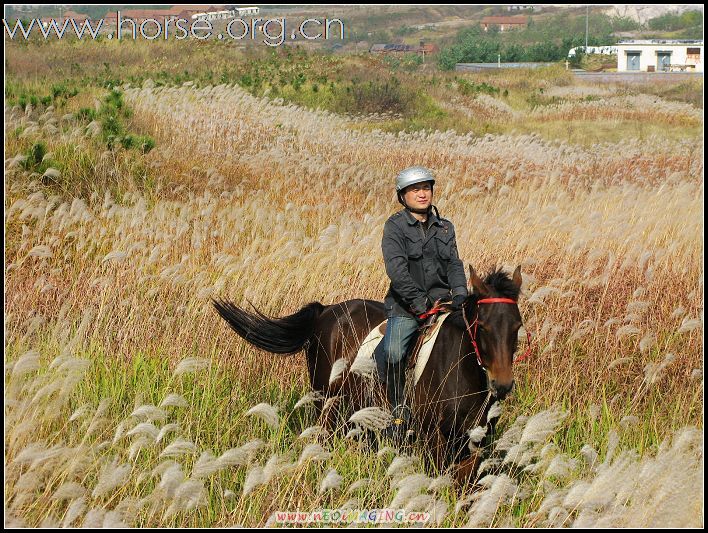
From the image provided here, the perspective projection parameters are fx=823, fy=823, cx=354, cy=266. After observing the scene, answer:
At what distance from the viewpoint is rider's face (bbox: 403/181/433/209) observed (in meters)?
5.32

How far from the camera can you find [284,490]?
174 inches

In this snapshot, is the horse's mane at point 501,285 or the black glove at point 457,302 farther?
the black glove at point 457,302

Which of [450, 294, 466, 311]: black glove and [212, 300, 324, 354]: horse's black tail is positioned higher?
[450, 294, 466, 311]: black glove

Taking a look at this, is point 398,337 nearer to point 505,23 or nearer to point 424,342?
point 424,342

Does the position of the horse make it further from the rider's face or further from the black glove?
the rider's face

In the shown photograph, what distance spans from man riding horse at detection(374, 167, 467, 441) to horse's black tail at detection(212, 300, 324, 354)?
991 millimetres

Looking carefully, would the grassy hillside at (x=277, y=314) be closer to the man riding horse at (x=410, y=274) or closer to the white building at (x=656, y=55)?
the man riding horse at (x=410, y=274)

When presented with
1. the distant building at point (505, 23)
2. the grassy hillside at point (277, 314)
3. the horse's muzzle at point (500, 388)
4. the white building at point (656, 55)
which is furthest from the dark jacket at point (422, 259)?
the distant building at point (505, 23)

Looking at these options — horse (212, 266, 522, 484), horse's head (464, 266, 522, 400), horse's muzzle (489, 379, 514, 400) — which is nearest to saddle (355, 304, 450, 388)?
horse (212, 266, 522, 484)

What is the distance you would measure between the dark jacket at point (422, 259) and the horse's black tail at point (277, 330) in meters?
0.99

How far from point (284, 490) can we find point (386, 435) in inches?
34.2

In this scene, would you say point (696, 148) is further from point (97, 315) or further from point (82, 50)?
point (82, 50)

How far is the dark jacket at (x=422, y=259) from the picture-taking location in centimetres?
524

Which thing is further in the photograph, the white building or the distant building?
the distant building
